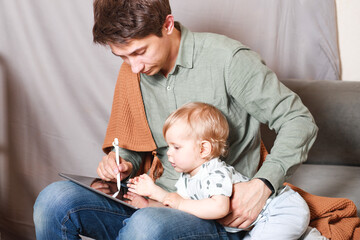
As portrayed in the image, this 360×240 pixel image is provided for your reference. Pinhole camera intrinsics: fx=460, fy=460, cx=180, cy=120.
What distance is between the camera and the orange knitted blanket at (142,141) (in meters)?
1.22

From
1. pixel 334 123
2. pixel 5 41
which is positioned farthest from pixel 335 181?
pixel 5 41

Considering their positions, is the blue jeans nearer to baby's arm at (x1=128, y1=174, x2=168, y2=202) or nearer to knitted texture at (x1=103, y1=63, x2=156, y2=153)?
baby's arm at (x1=128, y1=174, x2=168, y2=202)

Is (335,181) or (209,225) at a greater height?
(209,225)

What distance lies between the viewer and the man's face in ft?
3.90

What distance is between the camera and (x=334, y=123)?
1845mm

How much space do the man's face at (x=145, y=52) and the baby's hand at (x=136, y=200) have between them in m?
0.33

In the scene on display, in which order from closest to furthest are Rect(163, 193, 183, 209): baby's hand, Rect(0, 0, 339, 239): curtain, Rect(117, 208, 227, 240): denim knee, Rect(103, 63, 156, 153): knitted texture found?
Rect(117, 208, 227, 240): denim knee → Rect(163, 193, 183, 209): baby's hand → Rect(103, 63, 156, 153): knitted texture → Rect(0, 0, 339, 239): curtain

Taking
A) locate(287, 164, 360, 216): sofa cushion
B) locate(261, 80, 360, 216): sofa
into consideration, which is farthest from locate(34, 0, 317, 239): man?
locate(261, 80, 360, 216): sofa

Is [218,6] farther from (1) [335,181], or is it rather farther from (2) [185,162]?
(2) [185,162]

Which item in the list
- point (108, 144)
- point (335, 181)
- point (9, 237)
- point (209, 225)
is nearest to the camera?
point (209, 225)

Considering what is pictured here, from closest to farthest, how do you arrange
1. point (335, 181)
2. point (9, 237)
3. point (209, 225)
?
point (209, 225)
point (335, 181)
point (9, 237)

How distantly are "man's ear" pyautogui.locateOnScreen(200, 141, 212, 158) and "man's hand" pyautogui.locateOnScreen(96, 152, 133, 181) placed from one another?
0.27 m

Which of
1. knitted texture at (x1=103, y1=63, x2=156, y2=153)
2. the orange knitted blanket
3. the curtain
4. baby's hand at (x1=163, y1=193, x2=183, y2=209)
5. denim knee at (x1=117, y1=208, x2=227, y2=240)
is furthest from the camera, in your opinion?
the curtain

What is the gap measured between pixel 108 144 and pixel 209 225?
0.48m
